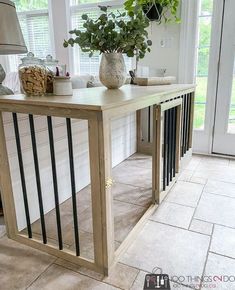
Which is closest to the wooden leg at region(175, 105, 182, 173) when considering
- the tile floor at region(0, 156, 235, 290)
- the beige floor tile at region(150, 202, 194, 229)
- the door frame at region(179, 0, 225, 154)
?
the tile floor at region(0, 156, 235, 290)

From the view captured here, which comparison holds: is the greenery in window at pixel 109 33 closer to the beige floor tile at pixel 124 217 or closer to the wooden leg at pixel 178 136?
the wooden leg at pixel 178 136

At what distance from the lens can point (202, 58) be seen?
279cm

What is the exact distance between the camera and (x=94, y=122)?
1.04m

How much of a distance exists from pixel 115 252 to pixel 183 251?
0.39 meters

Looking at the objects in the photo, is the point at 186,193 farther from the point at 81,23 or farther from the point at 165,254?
the point at 81,23

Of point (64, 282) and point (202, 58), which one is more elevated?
point (202, 58)

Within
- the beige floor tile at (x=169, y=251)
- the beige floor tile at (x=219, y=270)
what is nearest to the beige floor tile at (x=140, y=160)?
the beige floor tile at (x=169, y=251)

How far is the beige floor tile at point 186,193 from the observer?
77.5 inches

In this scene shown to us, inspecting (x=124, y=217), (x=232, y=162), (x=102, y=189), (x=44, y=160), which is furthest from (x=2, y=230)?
(x=232, y=162)

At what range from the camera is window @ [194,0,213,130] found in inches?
104

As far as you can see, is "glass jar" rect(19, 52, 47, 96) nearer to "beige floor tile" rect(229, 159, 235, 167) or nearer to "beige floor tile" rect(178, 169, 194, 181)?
"beige floor tile" rect(178, 169, 194, 181)

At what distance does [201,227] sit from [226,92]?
5.61 feet

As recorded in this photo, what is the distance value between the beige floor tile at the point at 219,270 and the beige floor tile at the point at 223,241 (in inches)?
2.0

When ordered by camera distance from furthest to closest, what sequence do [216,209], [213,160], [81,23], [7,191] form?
[81,23]
[213,160]
[216,209]
[7,191]
